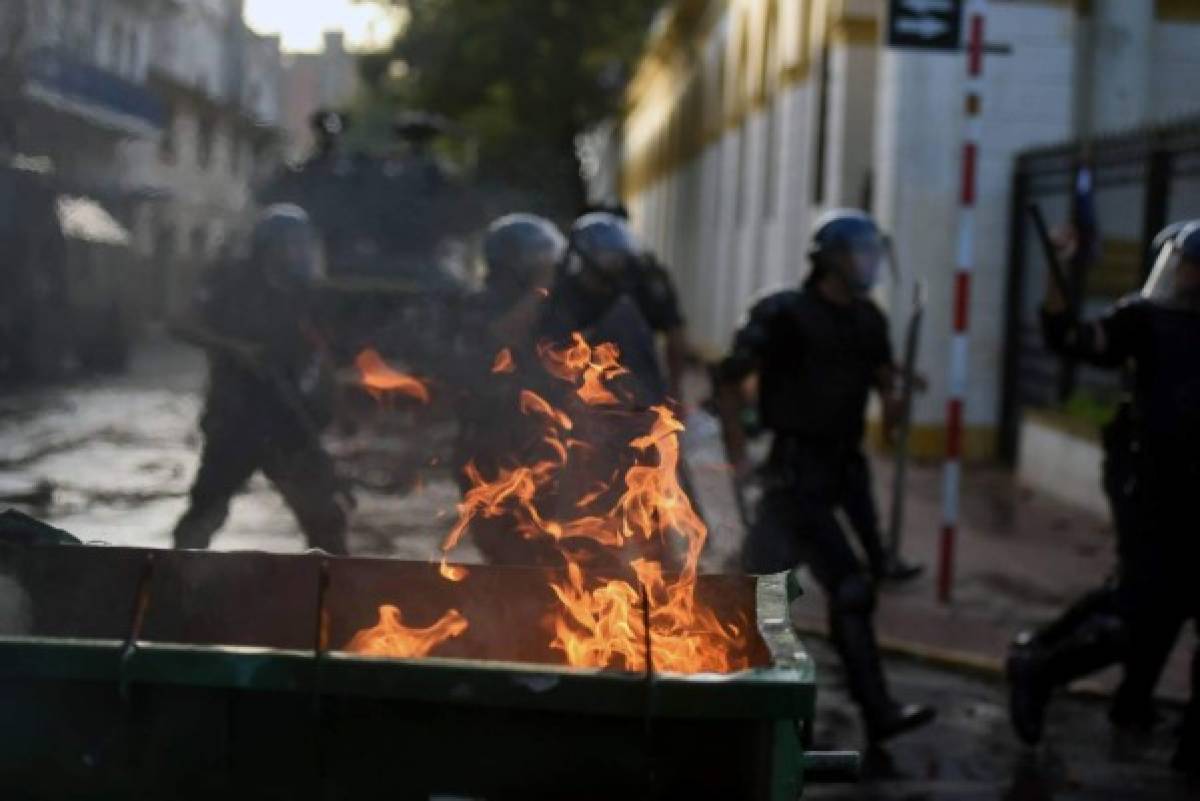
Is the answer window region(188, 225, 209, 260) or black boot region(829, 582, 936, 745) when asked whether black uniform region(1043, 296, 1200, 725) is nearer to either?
black boot region(829, 582, 936, 745)

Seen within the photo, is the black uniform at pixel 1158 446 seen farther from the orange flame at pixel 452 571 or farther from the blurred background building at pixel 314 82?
the blurred background building at pixel 314 82

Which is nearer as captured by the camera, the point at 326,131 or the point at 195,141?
the point at 326,131

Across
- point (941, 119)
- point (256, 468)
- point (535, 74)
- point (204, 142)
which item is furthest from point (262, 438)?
point (204, 142)

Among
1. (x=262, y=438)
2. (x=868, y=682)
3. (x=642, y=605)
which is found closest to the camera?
(x=642, y=605)

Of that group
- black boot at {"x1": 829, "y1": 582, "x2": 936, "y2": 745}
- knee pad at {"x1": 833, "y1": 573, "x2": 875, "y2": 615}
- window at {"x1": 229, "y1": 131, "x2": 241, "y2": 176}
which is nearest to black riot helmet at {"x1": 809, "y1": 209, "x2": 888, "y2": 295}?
knee pad at {"x1": 833, "y1": 573, "x2": 875, "y2": 615}

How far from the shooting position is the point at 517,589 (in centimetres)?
383

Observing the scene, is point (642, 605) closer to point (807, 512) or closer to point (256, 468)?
point (807, 512)

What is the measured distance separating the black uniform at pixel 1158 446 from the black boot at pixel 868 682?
29.5 inches

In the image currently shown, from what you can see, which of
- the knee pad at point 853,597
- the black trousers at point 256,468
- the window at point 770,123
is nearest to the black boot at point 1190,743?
the knee pad at point 853,597

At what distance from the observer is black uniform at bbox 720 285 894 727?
6.51m

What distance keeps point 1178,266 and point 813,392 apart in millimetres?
1247

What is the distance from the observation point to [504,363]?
580cm

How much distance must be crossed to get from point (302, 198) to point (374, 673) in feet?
60.8

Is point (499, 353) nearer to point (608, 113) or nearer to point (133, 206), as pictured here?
point (133, 206)
